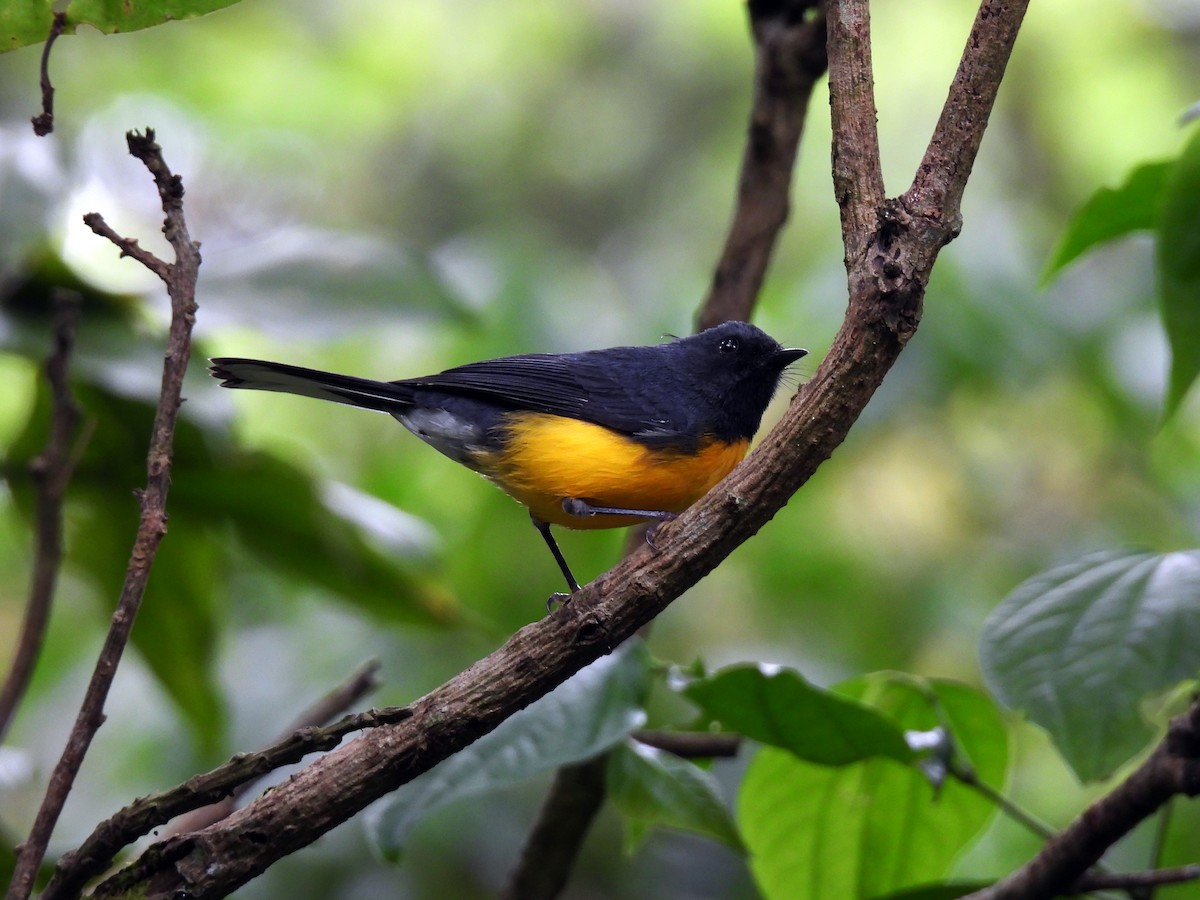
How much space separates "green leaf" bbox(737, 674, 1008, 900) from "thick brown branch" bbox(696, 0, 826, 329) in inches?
59.7

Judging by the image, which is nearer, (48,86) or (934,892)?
(48,86)

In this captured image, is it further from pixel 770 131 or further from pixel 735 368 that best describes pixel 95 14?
A: pixel 735 368

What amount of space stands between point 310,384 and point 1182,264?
2254 millimetres

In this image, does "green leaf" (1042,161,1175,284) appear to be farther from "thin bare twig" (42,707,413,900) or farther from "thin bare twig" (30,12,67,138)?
"thin bare twig" (30,12,67,138)

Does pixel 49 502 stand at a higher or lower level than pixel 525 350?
lower

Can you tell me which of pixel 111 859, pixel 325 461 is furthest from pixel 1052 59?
pixel 111 859

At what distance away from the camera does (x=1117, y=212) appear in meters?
2.88

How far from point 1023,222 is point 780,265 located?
5.13 feet

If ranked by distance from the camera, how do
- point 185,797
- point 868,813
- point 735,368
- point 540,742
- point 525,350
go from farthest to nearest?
1. point 525,350
2. point 735,368
3. point 868,813
4. point 540,742
5. point 185,797

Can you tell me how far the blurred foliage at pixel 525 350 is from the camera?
3479mm

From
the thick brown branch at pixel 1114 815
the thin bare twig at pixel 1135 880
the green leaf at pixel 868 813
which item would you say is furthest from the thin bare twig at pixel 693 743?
the thin bare twig at pixel 1135 880

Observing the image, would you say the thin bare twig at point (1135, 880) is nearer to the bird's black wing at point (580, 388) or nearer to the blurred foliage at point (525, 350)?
the blurred foliage at point (525, 350)

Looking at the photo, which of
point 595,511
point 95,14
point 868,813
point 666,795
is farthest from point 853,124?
point 868,813

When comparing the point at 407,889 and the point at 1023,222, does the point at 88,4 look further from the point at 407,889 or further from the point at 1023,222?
the point at 1023,222
